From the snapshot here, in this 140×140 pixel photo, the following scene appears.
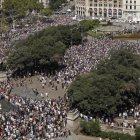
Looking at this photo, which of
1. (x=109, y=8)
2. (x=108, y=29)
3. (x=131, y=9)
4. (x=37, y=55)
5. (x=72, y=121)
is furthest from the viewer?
(x=109, y=8)

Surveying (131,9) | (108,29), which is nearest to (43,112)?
(108,29)

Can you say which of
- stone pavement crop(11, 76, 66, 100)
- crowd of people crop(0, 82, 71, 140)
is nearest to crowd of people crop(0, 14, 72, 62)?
stone pavement crop(11, 76, 66, 100)

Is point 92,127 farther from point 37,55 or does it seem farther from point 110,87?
point 37,55

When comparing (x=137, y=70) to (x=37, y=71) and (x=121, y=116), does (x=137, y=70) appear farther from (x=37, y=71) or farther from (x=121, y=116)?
(x=37, y=71)

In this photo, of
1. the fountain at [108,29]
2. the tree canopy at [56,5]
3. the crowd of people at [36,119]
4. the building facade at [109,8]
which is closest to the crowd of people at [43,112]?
the crowd of people at [36,119]

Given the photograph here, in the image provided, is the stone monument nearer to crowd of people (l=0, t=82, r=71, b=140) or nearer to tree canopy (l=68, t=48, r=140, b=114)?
crowd of people (l=0, t=82, r=71, b=140)

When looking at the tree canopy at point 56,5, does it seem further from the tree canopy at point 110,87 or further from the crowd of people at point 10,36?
the tree canopy at point 110,87
